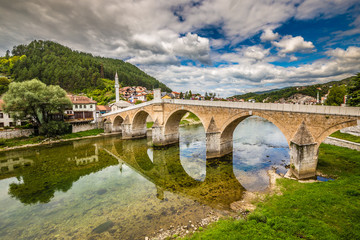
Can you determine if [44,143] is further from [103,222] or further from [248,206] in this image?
[248,206]

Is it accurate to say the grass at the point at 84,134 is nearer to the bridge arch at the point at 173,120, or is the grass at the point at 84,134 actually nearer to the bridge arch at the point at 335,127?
the bridge arch at the point at 173,120

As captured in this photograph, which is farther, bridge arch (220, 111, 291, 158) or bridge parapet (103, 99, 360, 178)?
bridge arch (220, 111, 291, 158)

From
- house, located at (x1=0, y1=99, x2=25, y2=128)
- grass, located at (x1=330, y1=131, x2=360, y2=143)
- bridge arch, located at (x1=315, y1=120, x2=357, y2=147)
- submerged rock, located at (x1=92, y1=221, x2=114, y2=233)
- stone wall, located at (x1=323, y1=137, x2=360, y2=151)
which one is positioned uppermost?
house, located at (x1=0, y1=99, x2=25, y2=128)

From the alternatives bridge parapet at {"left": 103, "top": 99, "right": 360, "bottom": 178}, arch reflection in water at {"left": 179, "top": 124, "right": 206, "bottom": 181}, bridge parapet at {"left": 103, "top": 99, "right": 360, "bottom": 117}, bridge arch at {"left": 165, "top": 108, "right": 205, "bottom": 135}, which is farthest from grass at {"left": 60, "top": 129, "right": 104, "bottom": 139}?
bridge parapet at {"left": 103, "top": 99, "right": 360, "bottom": 117}

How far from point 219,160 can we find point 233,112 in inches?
192

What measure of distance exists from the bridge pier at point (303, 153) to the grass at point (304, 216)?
112 cm

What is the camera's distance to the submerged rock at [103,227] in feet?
24.3

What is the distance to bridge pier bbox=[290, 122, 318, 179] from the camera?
10250mm

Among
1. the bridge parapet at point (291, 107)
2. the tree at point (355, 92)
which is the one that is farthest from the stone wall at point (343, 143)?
the bridge parapet at point (291, 107)

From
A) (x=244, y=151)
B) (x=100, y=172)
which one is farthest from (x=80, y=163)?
(x=244, y=151)

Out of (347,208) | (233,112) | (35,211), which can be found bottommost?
(35,211)

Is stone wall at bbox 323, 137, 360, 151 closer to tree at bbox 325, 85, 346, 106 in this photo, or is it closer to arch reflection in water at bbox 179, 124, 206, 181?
arch reflection in water at bbox 179, 124, 206, 181

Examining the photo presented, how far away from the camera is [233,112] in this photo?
1432 centimetres

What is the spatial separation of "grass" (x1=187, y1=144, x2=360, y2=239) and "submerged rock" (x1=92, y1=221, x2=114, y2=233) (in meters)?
4.00
